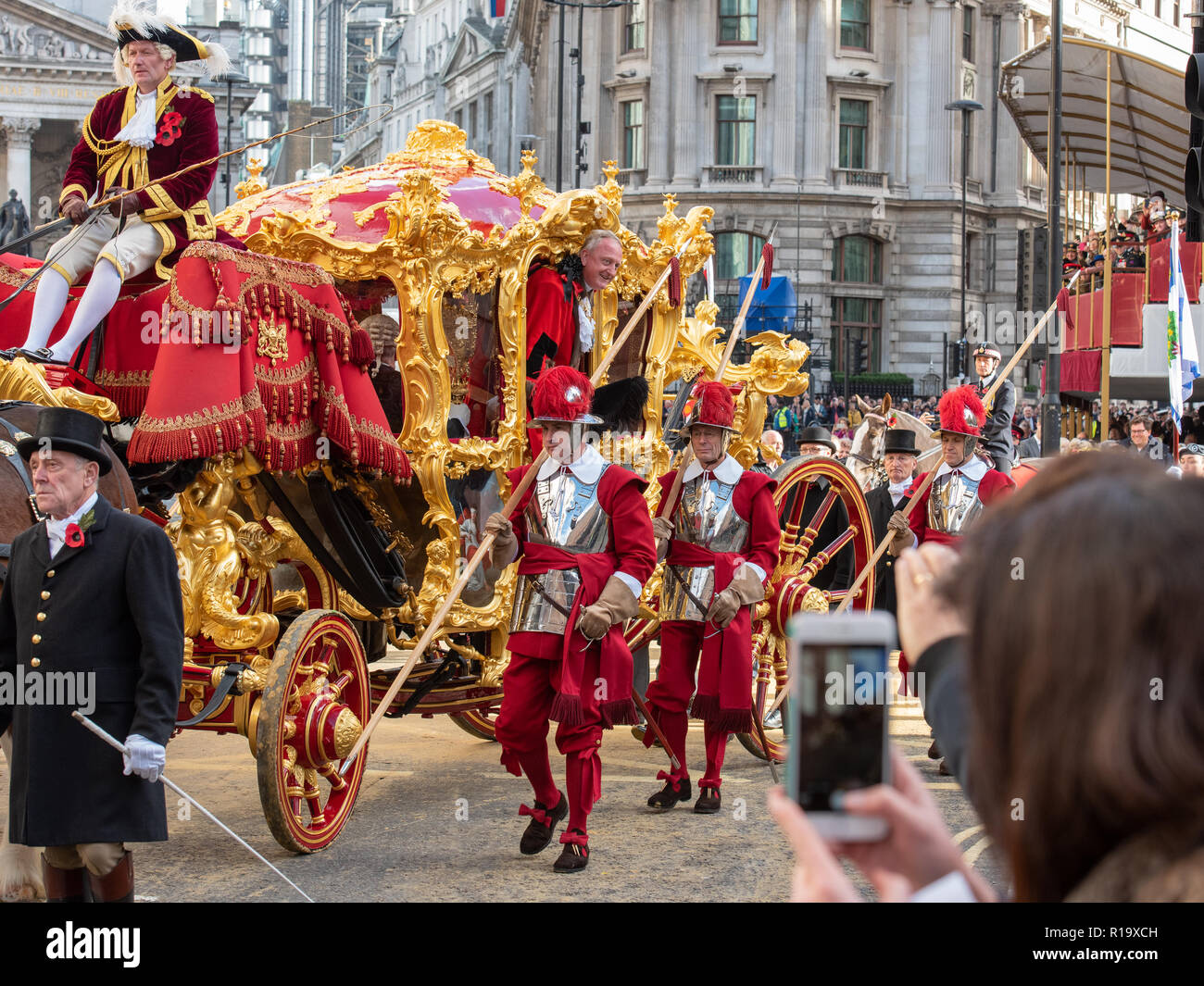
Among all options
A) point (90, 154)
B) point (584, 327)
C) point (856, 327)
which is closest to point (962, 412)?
point (584, 327)

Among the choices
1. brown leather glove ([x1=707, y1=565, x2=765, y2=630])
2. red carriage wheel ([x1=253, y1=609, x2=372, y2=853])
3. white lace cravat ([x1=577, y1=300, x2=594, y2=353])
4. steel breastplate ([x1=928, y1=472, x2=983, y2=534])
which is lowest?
red carriage wheel ([x1=253, y1=609, x2=372, y2=853])

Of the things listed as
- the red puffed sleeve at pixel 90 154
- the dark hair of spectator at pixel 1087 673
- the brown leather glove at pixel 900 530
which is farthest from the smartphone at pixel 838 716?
the brown leather glove at pixel 900 530

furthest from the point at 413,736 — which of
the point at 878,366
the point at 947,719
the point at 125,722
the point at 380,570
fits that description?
the point at 878,366

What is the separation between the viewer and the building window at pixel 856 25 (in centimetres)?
4844

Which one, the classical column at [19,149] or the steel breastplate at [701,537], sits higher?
the classical column at [19,149]

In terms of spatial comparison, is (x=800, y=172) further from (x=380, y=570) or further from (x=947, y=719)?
(x=947, y=719)

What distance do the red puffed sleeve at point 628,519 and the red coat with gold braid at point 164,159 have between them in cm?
205

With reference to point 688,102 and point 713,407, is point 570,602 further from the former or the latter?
point 688,102

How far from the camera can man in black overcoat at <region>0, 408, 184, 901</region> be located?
4500 millimetres

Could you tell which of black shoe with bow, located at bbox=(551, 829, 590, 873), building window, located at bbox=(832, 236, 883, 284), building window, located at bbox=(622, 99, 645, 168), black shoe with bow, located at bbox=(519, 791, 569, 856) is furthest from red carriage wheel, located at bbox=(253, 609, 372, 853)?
building window, located at bbox=(622, 99, 645, 168)

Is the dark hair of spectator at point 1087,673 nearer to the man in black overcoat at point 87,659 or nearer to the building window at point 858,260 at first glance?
the man in black overcoat at point 87,659

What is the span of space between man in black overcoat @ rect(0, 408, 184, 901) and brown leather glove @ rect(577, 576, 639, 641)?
2087 millimetres

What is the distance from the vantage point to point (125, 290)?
6.98 meters

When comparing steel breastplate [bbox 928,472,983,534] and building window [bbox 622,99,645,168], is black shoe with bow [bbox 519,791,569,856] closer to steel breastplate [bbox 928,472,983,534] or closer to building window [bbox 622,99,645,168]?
steel breastplate [bbox 928,472,983,534]
